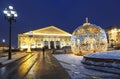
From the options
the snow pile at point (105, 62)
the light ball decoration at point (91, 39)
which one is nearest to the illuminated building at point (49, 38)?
the light ball decoration at point (91, 39)

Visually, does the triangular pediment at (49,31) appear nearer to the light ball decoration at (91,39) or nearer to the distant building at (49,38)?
the distant building at (49,38)

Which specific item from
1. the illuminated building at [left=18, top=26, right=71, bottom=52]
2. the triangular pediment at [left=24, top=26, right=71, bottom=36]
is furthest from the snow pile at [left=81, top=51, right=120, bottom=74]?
the triangular pediment at [left=24, top=26, right=71, bottom=36]

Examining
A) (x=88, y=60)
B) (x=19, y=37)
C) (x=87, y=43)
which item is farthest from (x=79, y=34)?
(x=19, y=37)

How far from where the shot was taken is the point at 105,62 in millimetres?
11938

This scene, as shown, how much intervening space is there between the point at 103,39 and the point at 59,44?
72.5 m

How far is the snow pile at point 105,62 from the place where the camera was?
11094 mm

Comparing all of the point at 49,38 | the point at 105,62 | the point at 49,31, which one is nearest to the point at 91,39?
the point at 105,62

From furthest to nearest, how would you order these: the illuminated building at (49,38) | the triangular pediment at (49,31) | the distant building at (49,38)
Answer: the triangular pediment at (49,31)
the illuminated building at (49,38)
the distant building at (49,38)

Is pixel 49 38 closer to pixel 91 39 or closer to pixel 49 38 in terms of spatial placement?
pixel 49 38

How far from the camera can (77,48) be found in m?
26.8

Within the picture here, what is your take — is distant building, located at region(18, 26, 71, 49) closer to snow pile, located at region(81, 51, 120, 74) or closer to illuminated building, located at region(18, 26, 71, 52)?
illuminated building, located at region(18, 26, 71, 52)

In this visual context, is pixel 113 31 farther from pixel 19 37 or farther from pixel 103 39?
pixel 103 39

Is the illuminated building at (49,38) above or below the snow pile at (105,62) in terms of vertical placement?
above

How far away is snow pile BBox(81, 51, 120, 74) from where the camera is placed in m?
11.1
